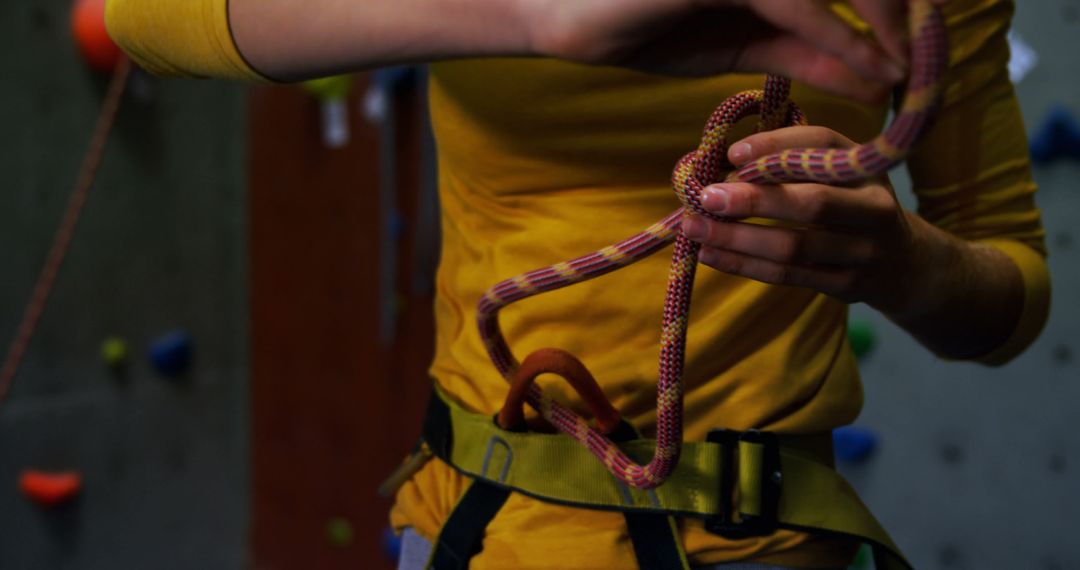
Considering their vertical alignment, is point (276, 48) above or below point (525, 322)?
above

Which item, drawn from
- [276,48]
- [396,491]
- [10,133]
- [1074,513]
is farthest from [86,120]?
[1074,513]

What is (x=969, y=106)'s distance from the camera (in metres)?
0.68

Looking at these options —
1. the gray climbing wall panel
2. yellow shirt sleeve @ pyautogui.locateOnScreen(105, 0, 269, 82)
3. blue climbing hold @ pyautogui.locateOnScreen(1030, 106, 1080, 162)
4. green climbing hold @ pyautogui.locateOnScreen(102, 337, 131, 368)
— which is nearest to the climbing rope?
the gray climbing wall panel

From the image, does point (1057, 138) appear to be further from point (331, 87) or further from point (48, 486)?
point (48, 486)

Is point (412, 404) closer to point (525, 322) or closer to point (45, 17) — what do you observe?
point (45, 17)

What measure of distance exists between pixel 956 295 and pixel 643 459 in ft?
0.70

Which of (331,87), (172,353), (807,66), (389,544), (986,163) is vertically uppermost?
(807,66)

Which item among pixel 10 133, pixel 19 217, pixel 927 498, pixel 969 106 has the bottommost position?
pixel 927 498

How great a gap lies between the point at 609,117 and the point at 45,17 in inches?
64.2

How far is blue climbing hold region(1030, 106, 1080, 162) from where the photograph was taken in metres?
1.37

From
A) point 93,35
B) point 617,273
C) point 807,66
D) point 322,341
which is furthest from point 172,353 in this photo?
point 807,66

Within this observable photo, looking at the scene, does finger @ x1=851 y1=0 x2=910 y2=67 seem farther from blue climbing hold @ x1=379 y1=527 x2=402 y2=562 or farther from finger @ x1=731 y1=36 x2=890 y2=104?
blue climbing hold @ x1=379 y1=527 x2=402 y2=562

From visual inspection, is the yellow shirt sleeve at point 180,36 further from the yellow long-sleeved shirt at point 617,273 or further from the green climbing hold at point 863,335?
the green climbing hold at point 863,335

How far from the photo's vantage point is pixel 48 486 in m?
1.94
